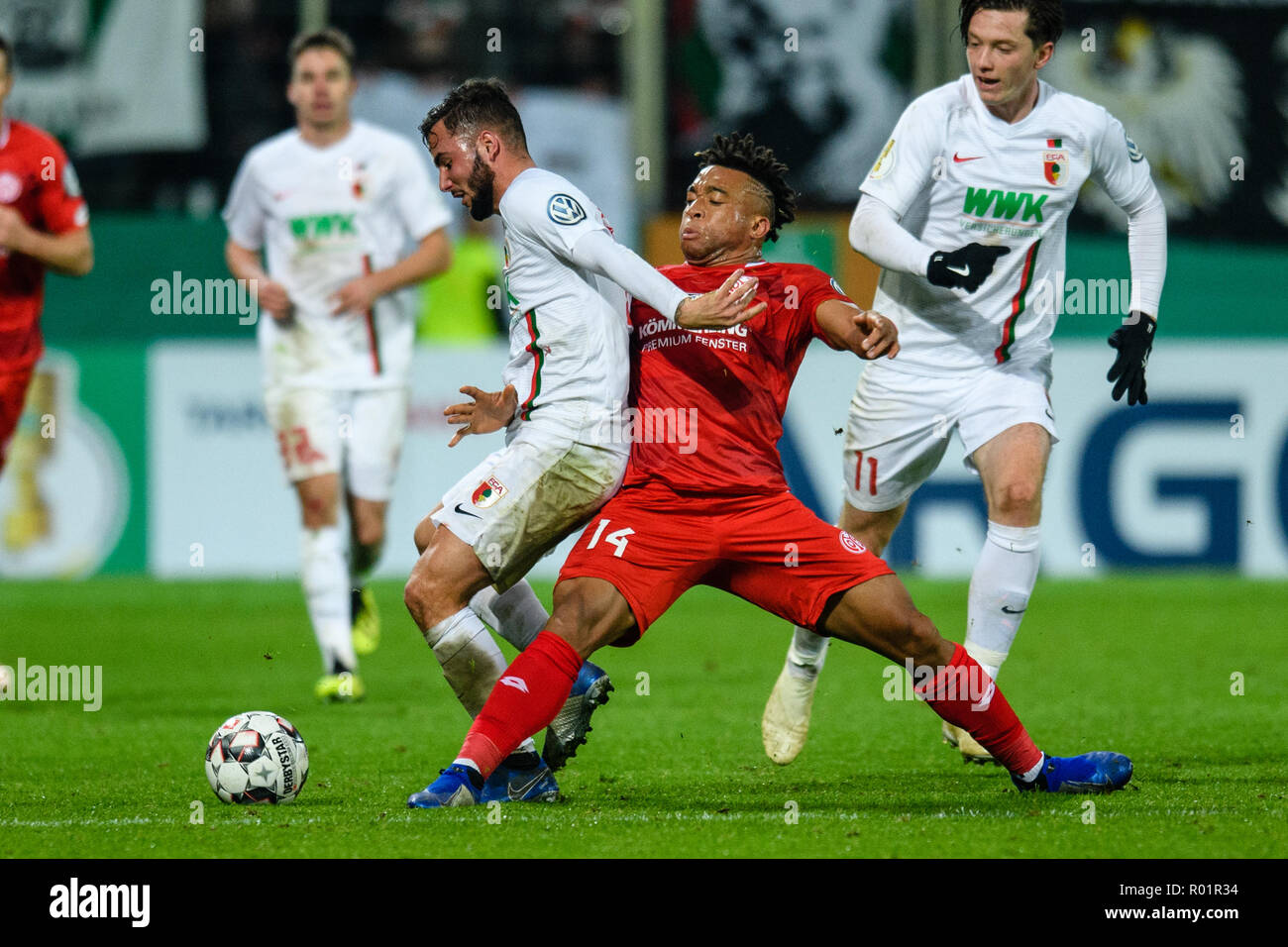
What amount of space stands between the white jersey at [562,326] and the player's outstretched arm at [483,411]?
0.12 feet

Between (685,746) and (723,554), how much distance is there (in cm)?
171

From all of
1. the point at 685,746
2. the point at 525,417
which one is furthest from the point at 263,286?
the point at 525,417

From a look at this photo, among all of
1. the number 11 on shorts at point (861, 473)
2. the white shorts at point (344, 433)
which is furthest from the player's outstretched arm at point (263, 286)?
the number 11 on shorts at point (861, 473)

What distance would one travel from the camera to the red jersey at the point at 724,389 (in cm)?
529

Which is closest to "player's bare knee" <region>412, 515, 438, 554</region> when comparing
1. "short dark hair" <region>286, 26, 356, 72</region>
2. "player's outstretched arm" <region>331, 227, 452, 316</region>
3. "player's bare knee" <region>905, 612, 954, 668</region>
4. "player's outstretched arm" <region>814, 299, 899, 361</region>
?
"player's outstretched arm" <region>814, 299, 899, 361</region>

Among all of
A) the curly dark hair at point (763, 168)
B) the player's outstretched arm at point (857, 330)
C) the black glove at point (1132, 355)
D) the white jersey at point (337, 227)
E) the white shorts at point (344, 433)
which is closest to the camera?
the player's outstretched arm at point (857, 330)

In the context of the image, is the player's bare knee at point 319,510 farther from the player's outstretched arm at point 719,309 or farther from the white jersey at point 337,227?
the player's outstretched arm at point 719,309

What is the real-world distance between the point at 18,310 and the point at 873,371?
4022 mm

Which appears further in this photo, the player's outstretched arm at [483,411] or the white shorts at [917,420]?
the white shorts at [917,420]

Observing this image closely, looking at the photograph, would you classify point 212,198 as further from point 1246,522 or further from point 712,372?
point 712,372

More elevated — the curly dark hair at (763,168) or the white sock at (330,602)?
the curly dark hair at (763,168)

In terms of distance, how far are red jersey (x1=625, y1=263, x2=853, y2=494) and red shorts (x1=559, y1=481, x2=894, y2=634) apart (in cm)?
7

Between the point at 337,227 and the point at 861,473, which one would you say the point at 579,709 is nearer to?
the point at 861,473

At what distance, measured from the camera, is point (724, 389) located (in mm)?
5367
